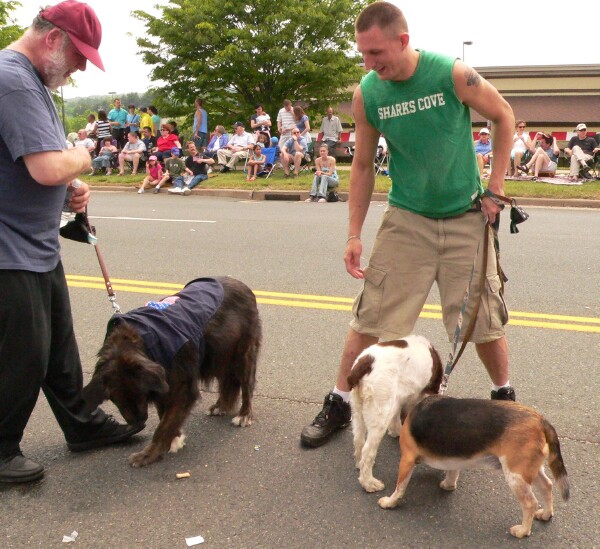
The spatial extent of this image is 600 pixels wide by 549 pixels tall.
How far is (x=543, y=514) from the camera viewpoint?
8.61 feet

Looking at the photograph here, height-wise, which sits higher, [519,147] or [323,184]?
[519,147]

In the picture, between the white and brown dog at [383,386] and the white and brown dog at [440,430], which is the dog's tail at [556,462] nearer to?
the white and brown dog at [440,430]

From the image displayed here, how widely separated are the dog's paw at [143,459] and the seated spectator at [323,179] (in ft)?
34.6

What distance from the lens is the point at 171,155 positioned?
1691cm

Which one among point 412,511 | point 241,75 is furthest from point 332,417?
point 241,75

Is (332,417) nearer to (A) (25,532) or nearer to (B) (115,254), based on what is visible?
(A) (25,532)

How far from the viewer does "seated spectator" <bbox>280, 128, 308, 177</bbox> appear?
634 inches

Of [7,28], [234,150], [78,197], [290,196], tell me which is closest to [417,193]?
[78,197]

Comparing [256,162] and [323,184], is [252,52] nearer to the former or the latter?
[256,162]

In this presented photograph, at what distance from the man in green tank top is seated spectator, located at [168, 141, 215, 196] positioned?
42.2 feet

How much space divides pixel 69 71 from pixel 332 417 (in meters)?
2.13

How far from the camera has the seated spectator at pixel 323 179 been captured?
44.4ft

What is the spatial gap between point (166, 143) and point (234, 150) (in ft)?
6.48

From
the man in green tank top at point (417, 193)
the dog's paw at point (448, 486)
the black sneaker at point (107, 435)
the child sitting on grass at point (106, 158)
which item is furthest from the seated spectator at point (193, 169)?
the dog's paw at point (448, 486)
